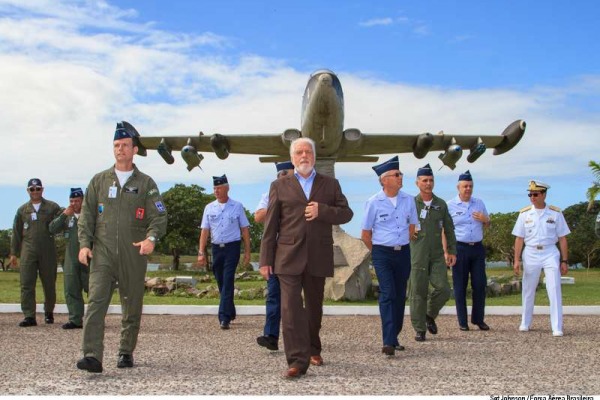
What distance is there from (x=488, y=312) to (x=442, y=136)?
12929mm

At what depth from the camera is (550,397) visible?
12.7 feet

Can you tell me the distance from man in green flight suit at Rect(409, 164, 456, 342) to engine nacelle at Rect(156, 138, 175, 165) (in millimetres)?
15019

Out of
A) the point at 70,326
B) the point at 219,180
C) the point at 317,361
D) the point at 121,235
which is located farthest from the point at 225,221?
the point at 317,361

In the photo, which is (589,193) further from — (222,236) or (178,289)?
(222,236)

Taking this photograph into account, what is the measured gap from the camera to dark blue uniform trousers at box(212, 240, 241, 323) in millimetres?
8367

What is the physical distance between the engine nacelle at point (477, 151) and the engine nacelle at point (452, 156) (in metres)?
1.22

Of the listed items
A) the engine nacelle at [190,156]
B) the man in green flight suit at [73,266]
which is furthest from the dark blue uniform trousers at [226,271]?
the engine nacelle at [190,156]

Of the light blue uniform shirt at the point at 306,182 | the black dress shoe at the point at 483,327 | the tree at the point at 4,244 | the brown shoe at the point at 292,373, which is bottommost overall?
the tree at the point at 4,244

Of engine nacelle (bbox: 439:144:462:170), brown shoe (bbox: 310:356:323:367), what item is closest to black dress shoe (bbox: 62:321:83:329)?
brown shoe (bbox: 310:356:323:367)

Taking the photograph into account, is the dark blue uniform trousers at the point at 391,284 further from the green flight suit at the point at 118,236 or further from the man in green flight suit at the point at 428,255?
the green flight suit at the point at 118,236

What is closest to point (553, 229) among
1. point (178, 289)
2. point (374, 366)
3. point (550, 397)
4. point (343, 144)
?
point (374, 366)

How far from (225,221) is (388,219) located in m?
3.03

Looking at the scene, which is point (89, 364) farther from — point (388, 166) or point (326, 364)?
point (388, 166)

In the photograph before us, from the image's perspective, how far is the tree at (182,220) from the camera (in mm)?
47406
